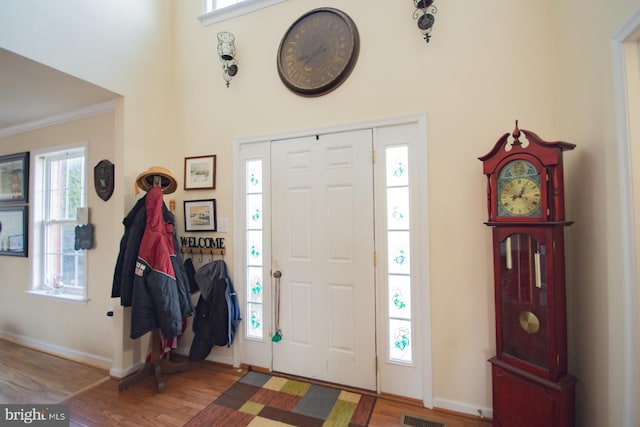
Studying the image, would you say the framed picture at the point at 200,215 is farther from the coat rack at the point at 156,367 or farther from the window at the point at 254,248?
the coat rack at the point at 156,367

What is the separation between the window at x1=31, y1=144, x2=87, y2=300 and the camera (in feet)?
9.66

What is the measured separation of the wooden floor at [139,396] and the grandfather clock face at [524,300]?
0.68 metres

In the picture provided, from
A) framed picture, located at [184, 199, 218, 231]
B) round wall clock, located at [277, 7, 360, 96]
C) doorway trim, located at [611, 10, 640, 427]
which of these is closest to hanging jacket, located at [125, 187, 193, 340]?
framed picture, located at [184, 199, 218, 231]

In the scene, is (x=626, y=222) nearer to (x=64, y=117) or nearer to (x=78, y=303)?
(x=78, y=303)

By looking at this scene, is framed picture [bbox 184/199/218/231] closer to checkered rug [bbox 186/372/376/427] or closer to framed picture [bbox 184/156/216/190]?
framed picture [bbox 184/156/216/190]

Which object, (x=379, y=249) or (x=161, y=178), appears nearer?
(x=379, y=249)

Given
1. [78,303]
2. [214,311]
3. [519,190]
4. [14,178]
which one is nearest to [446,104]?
[519,190]

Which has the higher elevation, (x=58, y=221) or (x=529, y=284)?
(x=58, y=221)

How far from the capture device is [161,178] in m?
2.39

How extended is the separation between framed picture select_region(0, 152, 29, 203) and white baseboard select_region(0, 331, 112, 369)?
5.22ft

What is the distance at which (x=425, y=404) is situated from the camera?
1.94m

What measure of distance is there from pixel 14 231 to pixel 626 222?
5.42 meters

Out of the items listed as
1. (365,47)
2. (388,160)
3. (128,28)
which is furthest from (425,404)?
(128,28)

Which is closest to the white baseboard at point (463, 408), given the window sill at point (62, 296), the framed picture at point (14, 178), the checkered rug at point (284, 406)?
the checkered rug at point (284, 406)
